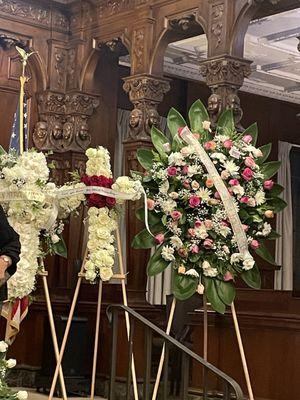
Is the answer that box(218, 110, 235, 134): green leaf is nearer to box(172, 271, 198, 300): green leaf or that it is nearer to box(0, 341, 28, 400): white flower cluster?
box(172, 271, 198, 300): green leaf

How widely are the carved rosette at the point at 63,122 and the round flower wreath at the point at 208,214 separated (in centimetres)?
327

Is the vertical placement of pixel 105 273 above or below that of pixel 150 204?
below

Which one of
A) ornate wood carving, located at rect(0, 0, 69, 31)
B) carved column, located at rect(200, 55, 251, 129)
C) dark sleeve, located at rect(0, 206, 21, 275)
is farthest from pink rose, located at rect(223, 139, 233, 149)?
ornate wood carving, located at rect(0, 0, 69, 31)

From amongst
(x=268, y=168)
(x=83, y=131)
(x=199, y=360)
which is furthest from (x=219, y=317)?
(x=199, y=360)

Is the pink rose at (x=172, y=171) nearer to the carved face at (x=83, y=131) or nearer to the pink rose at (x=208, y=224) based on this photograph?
the pink rose at (x=208, y=224)

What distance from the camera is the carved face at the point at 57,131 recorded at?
28.6ft

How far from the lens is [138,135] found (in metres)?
7.88

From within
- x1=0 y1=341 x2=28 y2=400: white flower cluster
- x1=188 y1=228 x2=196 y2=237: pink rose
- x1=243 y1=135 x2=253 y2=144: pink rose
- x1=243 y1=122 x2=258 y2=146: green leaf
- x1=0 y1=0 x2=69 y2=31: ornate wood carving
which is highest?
x1=0 y1=0 x2=69 y2=31: ornate wood carving

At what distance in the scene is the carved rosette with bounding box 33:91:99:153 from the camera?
8.70m

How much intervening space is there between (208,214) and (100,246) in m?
0.82

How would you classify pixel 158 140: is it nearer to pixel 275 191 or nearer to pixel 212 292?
pixel 275 191

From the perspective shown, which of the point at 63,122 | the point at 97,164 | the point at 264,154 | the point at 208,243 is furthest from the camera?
the point at 63,122

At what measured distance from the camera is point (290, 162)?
498 inches

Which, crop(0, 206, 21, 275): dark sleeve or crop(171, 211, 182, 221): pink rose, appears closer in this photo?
crop(0, 206, 21, 275): dark sleeve
